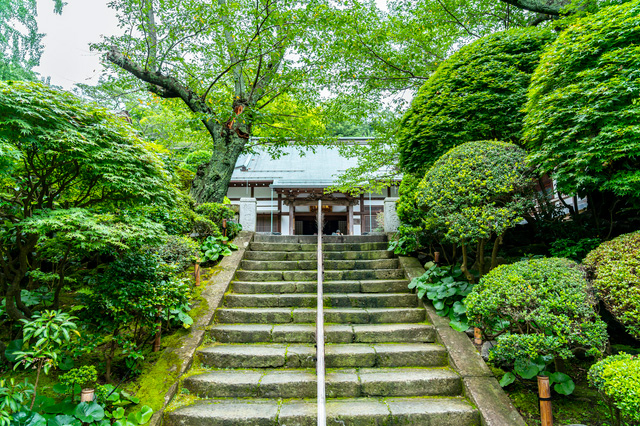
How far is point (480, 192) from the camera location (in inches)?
142

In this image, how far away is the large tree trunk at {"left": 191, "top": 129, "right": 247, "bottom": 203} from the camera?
6.71 metres

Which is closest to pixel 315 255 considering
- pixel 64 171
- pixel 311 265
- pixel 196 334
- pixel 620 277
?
pixel 311 265

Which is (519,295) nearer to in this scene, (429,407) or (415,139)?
(429,407)

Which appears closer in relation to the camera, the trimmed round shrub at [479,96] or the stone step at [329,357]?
the stone step at [329,357]

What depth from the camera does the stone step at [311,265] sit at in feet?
17.2

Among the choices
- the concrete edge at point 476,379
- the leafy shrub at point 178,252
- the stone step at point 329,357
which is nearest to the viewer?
the concrete edge at point 476,379

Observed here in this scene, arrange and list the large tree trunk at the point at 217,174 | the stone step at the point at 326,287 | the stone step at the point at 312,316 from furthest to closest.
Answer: the large tree trunk at the point at 217,174, the stone step at the point at 326,287, the stone step at the point at 312,316

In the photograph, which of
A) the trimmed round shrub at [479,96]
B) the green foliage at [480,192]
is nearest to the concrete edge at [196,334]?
the green foliage at [480,192]

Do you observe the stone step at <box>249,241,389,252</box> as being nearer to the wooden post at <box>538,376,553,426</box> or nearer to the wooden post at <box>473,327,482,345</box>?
the wooden post at <box>473,327,482,345</box>

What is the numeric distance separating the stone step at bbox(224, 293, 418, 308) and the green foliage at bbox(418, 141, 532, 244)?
1184mm

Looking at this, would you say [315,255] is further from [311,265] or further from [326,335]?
[326,335]

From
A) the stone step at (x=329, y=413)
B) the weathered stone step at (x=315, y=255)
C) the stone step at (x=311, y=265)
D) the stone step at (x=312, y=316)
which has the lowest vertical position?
the stone step at (x=329, y=413)

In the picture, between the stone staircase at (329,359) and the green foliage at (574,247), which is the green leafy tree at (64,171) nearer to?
the stone staircase at (329,359)

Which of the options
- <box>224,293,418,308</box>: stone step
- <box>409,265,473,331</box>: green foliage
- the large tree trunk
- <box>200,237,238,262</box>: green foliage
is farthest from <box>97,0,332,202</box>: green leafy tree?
<box>409,265,473,331</box>: green foliage
